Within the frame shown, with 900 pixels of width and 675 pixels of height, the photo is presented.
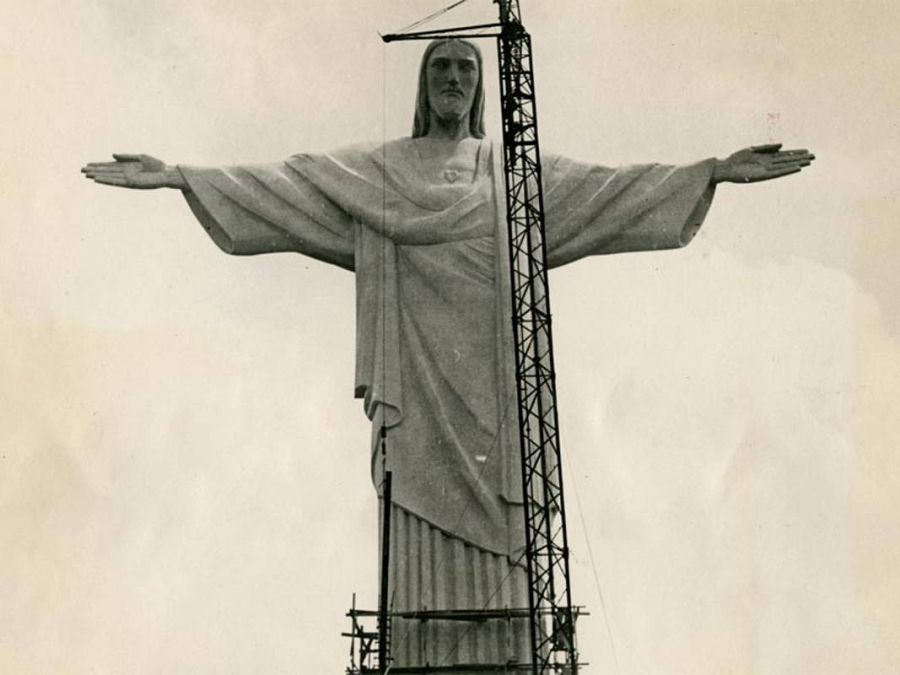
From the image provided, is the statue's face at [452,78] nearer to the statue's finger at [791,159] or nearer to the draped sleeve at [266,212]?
the draped sleeve at [266,212]

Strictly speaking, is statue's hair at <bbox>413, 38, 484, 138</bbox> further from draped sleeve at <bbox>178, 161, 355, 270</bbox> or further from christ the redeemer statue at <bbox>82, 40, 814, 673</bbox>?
draped sleeve at <bbox>178, 161, 355, 270</bbox>

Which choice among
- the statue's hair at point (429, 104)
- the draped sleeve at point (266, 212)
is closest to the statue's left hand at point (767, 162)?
the statue's hair at point (429, 104)

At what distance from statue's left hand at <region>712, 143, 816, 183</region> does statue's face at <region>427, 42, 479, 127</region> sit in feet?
14.7

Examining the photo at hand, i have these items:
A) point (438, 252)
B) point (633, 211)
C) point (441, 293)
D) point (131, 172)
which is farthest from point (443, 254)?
point (131, 172)

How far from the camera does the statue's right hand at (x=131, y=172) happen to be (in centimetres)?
3600

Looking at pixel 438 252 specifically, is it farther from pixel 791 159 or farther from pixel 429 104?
pixel 791 159

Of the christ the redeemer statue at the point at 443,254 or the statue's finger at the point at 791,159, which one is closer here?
the christ the redeemer statue at the point at 443,254

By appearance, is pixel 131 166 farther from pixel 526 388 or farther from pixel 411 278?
pixel 526 388

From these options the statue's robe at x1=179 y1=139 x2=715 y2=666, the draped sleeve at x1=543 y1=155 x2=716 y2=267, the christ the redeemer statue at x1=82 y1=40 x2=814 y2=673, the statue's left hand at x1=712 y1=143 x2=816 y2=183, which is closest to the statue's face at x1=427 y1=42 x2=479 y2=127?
the christ the redeemer statue at x1=82 y1=40 x2=814 y2=673

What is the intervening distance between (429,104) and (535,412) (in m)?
6.12

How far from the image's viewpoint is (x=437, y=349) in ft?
116

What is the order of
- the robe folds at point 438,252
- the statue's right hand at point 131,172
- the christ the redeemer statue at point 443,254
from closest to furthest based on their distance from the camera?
the christ the redeemer statue at point 443,254, the robe folds at point 438,252, the statue's right hand at point 131,172

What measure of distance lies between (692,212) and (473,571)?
22.4ft

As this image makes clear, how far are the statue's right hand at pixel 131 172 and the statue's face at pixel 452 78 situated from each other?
179 inches
